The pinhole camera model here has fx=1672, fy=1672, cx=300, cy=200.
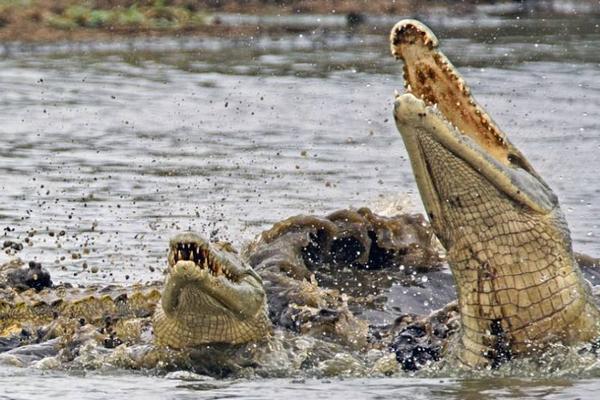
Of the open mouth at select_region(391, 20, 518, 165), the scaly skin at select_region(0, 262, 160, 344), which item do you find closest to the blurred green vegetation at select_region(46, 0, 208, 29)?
the scaly skin at select_region(0, 262, 160, 344)

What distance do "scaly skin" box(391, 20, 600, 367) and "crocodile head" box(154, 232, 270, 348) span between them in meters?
1.20

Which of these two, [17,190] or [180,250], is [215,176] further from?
[180,250]

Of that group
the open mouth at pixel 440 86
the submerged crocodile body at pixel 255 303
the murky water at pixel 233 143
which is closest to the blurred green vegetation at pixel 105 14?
the murky water at pixel 233 143

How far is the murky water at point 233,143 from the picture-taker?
12859mm

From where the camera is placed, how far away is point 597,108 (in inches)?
857

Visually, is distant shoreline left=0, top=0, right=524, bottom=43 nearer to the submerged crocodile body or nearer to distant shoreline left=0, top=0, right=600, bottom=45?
distant shoreline left=0, top=0, right=600, bottom=45

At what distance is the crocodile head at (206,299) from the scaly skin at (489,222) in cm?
120

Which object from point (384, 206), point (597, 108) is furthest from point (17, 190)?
point (597, 108)

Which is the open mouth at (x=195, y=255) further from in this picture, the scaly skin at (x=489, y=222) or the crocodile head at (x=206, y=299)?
the scaly skin at (x=489, y=222)

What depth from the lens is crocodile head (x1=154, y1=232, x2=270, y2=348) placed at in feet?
26.5

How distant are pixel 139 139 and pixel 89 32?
49.5 feet

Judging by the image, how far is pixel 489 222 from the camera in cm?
770

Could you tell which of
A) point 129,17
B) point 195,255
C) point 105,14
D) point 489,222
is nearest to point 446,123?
point 489,222

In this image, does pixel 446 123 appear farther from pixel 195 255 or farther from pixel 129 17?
pixel 129 17
